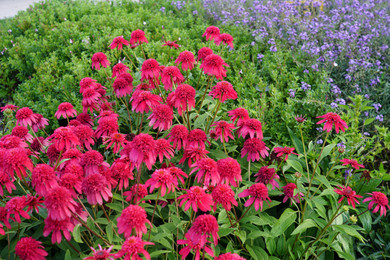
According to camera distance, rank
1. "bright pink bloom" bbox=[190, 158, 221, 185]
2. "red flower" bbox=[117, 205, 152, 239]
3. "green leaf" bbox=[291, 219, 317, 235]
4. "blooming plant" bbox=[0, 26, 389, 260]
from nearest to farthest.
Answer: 1. "red flower" bbox=[117, 205, 152, 239]
2. "blooming plant" bbox=[0, 26, 389, 260]
3. "bright pink bloom" bbox=[190, 158, 221, 185]
4. "green leaf" bbox=[291, 219, 317, 235]

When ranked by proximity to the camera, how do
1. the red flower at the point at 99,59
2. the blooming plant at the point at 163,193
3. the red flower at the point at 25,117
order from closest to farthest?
the blooming plant at the point at 163,193
the red flower at the point at 25,117
the red flower at the point at 99,59

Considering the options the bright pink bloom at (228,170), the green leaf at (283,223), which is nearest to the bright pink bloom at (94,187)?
the bright pink bloom at (228,170)

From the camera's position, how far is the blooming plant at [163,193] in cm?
149

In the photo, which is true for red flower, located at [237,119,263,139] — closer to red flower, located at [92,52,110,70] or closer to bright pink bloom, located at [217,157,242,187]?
bright pink bloom, located at [217,157,242,187]

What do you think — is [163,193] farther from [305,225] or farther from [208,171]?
[305,225]

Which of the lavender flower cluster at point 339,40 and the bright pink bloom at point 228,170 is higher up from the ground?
the bright pink bloom at point 228,170

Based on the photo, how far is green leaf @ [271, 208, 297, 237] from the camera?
6.40 ft

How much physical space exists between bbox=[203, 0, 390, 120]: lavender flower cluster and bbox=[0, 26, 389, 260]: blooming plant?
1200mm

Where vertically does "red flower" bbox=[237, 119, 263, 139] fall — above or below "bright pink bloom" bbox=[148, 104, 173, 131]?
below

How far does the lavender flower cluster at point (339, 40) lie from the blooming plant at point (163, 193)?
120 cm

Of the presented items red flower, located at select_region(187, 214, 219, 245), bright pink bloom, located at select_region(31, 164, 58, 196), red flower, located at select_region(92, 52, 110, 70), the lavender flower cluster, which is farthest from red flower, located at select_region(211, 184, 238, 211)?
the lavender flower cluster

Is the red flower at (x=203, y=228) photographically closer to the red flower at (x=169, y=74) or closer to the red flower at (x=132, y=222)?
the red flower at (x=132, y=222)

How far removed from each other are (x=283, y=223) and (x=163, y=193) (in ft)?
2.73

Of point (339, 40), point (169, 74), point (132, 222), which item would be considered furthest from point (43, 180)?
point (339, 40)
